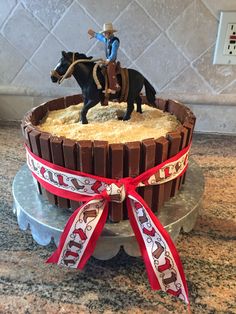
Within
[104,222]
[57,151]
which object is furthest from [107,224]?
[57,151]

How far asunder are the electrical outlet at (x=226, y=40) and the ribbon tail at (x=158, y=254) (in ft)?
1.81

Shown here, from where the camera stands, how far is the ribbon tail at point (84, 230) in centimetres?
47

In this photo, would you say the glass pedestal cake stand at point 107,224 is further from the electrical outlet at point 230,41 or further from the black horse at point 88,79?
the electrical outlet at point 230,41

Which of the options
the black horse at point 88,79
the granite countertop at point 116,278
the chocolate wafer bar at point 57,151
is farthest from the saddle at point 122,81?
the granite countertop at point 116,278

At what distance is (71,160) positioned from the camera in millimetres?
469

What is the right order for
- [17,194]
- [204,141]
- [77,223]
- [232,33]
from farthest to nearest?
[204,141] → [232,33] → [17,194] → [77,223]

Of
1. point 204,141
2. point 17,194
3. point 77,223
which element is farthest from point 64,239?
point 204,141

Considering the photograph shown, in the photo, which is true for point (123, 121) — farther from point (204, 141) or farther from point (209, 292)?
point (204, 141)

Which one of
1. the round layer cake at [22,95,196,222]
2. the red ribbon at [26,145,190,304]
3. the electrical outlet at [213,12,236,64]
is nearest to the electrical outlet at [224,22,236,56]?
the electrical outlet at [213,12,236,64]

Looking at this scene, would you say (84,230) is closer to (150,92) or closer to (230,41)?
(150,92)

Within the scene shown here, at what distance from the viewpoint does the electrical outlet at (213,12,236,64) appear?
0.82 m

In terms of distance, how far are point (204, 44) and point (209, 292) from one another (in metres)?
0.62

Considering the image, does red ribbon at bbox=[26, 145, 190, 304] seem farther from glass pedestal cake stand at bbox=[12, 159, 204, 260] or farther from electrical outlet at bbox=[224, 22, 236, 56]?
electrical outlet at bbox=[224, 22, 236, 56]

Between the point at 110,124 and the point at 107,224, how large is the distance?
0.51 ft
